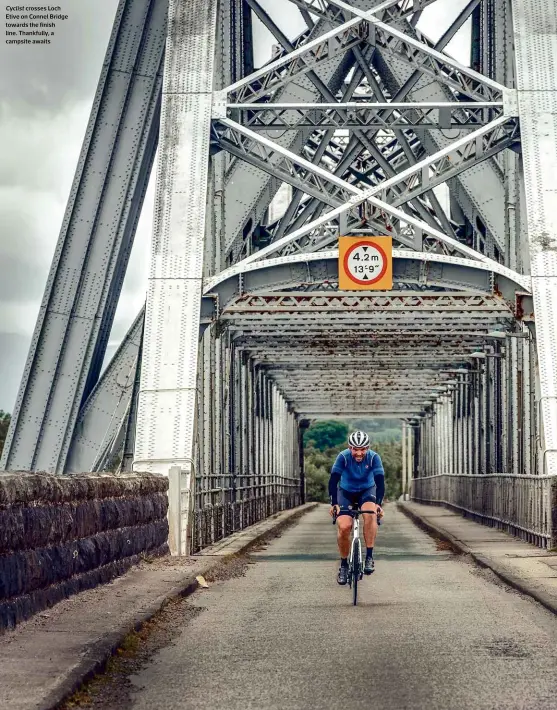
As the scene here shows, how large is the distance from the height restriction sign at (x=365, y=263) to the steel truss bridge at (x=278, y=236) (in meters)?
0.37

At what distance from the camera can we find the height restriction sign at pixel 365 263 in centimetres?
2234

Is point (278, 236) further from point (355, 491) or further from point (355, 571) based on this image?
point (355, 571)

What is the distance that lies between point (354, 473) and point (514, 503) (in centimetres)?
1417

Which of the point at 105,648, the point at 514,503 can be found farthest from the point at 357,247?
the point at 105,648

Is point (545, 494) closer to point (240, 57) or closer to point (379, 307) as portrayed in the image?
point (379, 307)

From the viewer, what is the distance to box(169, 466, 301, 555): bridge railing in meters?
18.9

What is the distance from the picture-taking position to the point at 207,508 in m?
23.4

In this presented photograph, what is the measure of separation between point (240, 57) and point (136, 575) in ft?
57.0

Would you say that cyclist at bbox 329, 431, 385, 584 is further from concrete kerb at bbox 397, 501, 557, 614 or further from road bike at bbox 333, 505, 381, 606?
concrete kerb at bbox 397, 501, 557, 614

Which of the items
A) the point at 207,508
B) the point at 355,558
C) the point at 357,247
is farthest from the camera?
the point at 207,508

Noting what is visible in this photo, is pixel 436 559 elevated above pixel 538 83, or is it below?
below

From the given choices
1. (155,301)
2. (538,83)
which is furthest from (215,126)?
(538,83)

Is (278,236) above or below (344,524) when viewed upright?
above

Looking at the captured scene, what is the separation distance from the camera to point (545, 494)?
21.2m
